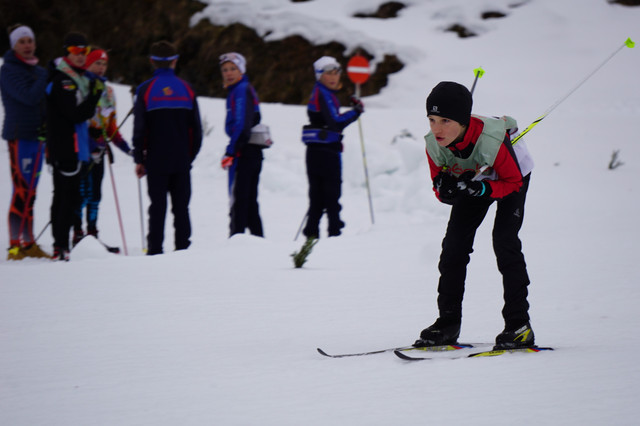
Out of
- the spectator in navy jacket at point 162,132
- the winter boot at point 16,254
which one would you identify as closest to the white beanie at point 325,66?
the spectator in navy jacket at point 162,132

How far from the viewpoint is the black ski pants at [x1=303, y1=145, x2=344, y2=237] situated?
668 cm

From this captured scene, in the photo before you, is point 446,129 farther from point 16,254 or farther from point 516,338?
point 16,254

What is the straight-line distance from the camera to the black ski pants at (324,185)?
6.68 meters

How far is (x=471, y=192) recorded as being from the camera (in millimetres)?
2889

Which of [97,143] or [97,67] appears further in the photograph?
[97,143]

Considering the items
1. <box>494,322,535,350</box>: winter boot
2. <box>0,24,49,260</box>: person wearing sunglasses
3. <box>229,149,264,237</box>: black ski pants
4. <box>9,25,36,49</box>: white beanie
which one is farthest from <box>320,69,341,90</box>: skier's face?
<box>494,322,535,350</box>: winter boot

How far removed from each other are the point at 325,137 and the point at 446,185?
3725 mm

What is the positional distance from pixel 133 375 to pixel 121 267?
7.62 feet

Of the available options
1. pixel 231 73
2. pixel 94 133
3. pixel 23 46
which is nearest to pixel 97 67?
pixel 94 133

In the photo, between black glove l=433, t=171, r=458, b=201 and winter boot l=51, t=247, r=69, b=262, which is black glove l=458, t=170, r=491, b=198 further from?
winter boot l=51, t=247, r=69, b=262

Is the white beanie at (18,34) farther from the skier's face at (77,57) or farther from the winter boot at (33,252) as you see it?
the winter boot at (33,252)

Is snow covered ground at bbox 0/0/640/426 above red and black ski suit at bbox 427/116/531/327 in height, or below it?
below

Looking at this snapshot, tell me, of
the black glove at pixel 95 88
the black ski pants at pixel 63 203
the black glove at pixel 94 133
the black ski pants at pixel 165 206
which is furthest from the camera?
the black glove at pixel 94 133

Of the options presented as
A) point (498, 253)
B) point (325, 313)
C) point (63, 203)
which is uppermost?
point (498, 253)
